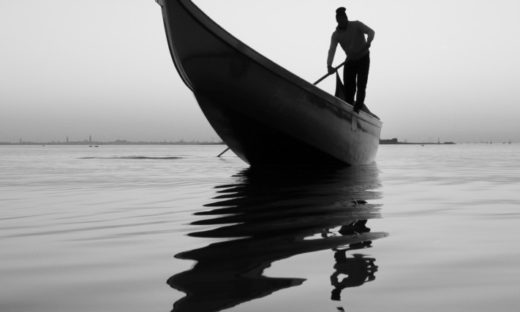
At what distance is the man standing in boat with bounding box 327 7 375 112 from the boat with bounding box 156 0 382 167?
0.58m

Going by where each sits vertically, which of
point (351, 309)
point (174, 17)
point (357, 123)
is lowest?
point (351, 309)

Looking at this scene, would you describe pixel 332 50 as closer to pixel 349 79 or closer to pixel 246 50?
pixel 349 79

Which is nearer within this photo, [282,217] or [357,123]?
[282,217]

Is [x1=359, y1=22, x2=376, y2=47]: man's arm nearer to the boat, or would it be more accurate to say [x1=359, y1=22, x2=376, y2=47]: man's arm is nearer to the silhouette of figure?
the boat

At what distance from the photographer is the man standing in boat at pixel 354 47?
8.98m

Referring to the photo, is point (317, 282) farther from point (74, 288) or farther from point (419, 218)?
point (419, 218)

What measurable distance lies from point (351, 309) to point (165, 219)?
2.48 meters

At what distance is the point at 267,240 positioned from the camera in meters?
2.89

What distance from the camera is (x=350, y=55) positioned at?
29.9 feet

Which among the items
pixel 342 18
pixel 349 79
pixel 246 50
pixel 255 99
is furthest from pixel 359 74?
pixel 246 50

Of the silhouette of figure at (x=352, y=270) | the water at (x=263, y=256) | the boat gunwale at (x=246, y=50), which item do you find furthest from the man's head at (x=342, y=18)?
the silhouette of figure at (x=352, y=270)

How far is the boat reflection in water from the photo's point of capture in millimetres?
1867

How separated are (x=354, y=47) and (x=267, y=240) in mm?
6782

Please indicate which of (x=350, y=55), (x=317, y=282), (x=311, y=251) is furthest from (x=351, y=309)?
(x=350, y=55)
